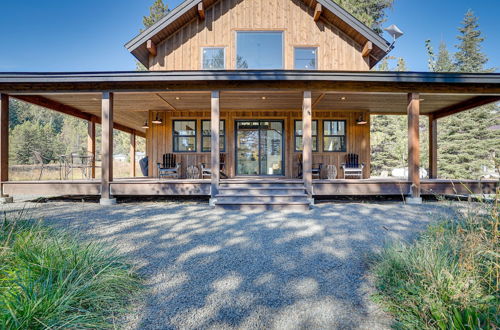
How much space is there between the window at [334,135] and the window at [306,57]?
231cm

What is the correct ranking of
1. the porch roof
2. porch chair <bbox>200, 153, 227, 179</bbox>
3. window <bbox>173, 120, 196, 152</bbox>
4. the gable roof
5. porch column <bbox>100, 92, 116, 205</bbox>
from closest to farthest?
the porch roof < porch column <bbox>100, 92, 116, 205</bbox> < the gable roof < porch chair <bbox>200, 153, 227, 179</bbox> < window <bbox>173, 120, 196, 152</bbox>

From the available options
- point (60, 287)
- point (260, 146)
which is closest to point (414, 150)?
point (260, 146)

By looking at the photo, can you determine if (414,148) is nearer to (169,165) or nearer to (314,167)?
(314,167)

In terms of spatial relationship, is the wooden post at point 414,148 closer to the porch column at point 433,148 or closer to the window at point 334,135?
the window at point 334,135

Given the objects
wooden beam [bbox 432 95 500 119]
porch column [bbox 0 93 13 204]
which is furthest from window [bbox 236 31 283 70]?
porch column [bbox 0 93 13 204]

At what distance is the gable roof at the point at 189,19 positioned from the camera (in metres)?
8.16

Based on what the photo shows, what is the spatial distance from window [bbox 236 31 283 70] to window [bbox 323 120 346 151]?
319cm

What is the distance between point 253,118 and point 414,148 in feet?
18.0

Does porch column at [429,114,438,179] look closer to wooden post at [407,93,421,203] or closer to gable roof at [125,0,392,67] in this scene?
gable roof at [125,0,392,67]

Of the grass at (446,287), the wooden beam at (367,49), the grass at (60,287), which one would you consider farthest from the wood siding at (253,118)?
the grass at (446,287)

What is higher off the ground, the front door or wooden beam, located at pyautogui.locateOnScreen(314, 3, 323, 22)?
wooden beam, located at pyautogui.locateOnScreen(314, 3, 323, 22)

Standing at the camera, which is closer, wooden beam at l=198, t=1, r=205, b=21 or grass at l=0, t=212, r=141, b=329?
grass at l=0, t=212, r=141, b=329

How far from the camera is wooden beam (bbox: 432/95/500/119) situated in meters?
7.74

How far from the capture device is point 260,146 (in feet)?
32.4
